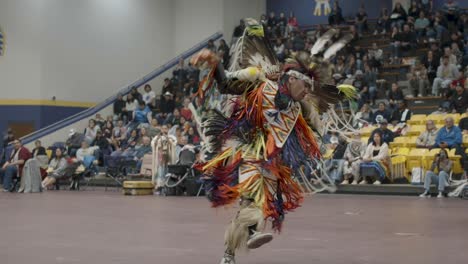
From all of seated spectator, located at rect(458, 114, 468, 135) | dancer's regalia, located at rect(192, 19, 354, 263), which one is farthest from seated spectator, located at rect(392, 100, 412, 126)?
dancer's regalia, located at rect(192, 19, 354, 263)

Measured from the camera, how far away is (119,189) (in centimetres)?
2006

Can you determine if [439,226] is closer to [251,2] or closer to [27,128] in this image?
[27,128]

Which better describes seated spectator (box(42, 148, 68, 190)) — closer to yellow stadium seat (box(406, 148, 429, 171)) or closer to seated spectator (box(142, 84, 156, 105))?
seated spectator (box(142, 84, 156, 105))

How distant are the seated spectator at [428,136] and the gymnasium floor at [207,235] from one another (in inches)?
168

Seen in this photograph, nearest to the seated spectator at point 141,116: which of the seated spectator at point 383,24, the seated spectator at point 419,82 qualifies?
the seated spectator at point 383,24

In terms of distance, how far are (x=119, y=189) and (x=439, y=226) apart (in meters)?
12.0

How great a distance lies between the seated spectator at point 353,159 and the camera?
17.3 meters

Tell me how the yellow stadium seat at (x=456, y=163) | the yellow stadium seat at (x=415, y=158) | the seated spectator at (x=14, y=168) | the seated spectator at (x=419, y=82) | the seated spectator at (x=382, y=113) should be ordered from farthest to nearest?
1. the seated spectator at (x=419, y=82)
2. the seated spectator at (x=14, y=168)
3. the seated spectator at (x=382, y=113)
4. the yellow stadium seat at (x=415, y=158)
5. the yellow stadium seat at (x=456, y=163)

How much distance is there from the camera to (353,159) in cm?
1748

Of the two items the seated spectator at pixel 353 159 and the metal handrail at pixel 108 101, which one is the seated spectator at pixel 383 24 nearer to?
the metal handrail at pixel 108 101

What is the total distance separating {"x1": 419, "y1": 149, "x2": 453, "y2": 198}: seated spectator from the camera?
51.4 ft

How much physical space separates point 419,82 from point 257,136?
49.4ft

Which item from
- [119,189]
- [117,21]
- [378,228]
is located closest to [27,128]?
[117,21]

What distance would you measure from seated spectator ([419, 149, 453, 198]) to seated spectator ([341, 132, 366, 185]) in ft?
5.66
